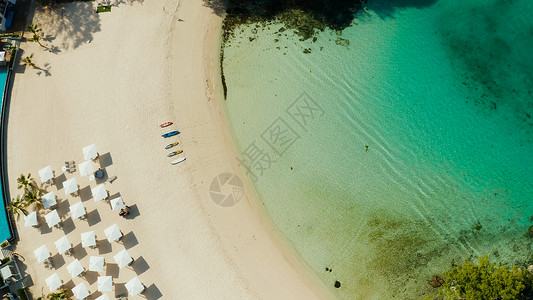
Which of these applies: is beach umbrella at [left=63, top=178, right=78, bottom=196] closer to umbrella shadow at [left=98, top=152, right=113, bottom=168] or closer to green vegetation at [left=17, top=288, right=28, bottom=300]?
umbrella shadow at [left=98, top=152, right=113, bottom=168]

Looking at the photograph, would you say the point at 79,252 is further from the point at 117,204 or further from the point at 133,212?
the point at 133,212

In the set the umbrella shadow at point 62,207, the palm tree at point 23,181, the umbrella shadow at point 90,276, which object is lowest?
the umbrella shadow at point 90,276

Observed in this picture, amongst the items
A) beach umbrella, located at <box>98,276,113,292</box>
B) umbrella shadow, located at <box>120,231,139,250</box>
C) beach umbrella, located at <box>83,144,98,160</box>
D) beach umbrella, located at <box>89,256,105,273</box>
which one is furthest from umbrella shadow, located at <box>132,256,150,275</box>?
beach umbrella, located at <box>83,144,98,160</box>

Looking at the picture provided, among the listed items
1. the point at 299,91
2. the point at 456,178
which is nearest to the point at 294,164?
the point at 299,91

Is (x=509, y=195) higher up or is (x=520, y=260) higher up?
(x=509, y=195)

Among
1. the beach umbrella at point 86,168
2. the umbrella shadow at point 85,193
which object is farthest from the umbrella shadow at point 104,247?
the beach umbrella at point 86,168

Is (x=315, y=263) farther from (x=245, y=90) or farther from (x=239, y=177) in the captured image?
(x=245, y=90)

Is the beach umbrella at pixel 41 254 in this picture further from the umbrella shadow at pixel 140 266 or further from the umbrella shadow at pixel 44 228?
the umbrella shadow at pixel 140 266
